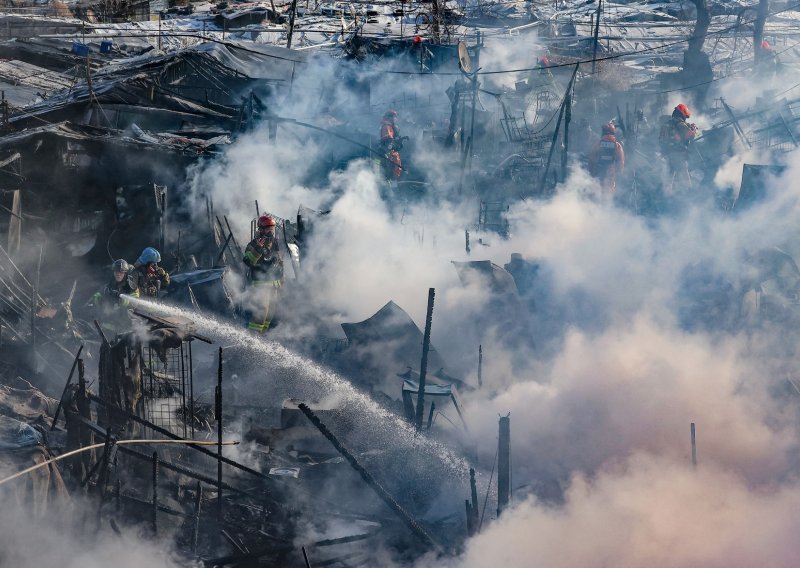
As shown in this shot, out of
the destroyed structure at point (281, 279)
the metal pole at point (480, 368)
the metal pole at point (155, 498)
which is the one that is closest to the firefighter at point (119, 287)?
the destroyed structure at point (281, 279)

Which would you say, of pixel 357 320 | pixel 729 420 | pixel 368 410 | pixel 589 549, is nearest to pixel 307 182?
pixel 357 320

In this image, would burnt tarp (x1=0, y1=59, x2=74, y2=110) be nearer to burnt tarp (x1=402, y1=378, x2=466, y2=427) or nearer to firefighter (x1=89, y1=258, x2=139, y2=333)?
firefighter (x1=89, y1=258, x2=139, y2=333)

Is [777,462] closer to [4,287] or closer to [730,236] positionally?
[730,236]

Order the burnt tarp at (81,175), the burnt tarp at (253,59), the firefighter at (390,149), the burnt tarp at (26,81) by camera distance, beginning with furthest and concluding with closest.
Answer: the burnt tarp at (26,81), the burnt tarp at (253,59), the firefighter at (390,149), the burnt tarp at (81,175)

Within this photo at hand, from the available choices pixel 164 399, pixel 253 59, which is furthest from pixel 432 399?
pixel 253 59

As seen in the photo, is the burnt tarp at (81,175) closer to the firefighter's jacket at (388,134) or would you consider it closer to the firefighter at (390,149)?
the firefighter at (390,149)

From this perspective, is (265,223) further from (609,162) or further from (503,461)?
(609,162)

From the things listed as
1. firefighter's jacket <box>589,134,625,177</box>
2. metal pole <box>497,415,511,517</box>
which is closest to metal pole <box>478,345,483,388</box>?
metal pole <box>497,415,511,517</box>
